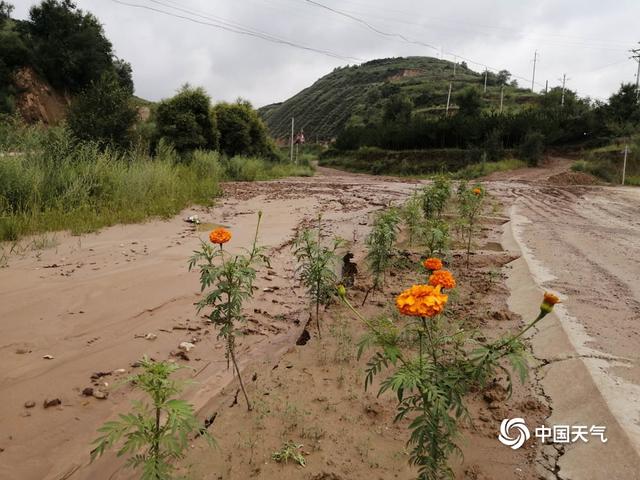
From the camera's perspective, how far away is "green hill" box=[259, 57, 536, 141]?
61250 mm

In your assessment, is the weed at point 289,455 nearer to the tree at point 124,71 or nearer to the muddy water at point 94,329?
the muddy water at point 94,329

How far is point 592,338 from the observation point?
306 centimetres

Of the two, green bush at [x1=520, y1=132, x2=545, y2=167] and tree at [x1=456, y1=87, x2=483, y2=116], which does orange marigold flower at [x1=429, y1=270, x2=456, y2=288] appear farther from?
tree at [x1=456, y1=87, x2=483, y2=116]

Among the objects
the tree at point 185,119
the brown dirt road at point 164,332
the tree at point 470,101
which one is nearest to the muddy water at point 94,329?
the brown dirt road at point 164,332

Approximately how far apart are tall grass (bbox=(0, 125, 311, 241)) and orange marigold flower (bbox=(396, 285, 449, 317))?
531 cm

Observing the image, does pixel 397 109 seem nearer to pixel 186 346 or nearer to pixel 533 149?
pixel 533 149

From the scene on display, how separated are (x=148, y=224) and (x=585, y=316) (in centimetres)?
583

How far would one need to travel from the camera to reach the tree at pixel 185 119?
17328mm

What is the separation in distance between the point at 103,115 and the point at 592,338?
43.1 ft

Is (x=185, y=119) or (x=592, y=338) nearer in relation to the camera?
(x=592, y=338)

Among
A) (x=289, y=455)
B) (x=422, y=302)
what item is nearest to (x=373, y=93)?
(x=289, y=455)

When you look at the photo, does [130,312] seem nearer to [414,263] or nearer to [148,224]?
[414,263]

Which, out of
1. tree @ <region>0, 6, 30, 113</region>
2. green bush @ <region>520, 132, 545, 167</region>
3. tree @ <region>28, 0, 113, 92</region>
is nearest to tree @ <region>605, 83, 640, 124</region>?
green bush @ <region>520, 132, 545, 167</region>

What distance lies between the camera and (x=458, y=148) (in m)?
34.3
